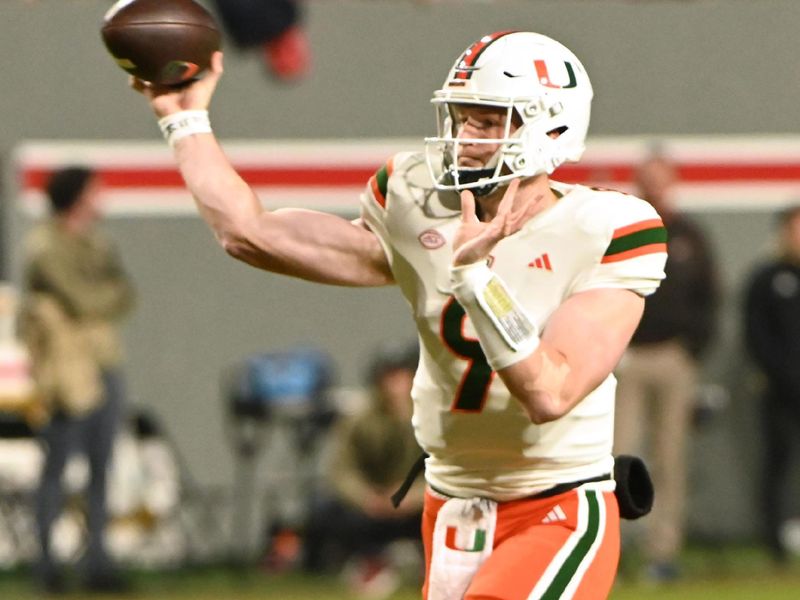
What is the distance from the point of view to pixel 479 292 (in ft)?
11.2

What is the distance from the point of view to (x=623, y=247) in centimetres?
379

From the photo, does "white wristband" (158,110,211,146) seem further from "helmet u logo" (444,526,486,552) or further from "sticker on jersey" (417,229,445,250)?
"helmet u logo" (444,526,486,552)

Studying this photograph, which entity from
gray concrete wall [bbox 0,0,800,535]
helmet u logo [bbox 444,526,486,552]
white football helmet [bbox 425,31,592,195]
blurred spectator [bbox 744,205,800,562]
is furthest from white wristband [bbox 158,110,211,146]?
blurred spectator [bbox 744,205,800,562]

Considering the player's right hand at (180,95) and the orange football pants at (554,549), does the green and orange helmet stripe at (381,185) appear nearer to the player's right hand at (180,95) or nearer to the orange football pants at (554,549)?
the player's right hand at (180,95)

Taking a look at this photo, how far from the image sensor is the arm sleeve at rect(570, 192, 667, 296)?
3.77m

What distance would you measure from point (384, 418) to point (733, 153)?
8.13 ft

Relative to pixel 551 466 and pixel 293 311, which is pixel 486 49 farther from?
pixel 293 311

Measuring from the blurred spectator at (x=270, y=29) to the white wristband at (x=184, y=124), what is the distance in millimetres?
5036

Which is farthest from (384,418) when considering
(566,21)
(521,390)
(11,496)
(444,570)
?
(521,390)

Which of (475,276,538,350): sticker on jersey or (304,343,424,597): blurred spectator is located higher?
(475,276,538,350): sticker on jersey

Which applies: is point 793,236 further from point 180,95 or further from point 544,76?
point 180,95

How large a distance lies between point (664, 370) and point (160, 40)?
4.80m

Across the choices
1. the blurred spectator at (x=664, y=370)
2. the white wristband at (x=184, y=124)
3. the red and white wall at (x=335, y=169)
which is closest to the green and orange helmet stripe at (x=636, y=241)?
the white wristband at (x=184, y=124)

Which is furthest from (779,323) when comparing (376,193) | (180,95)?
(180,95)
